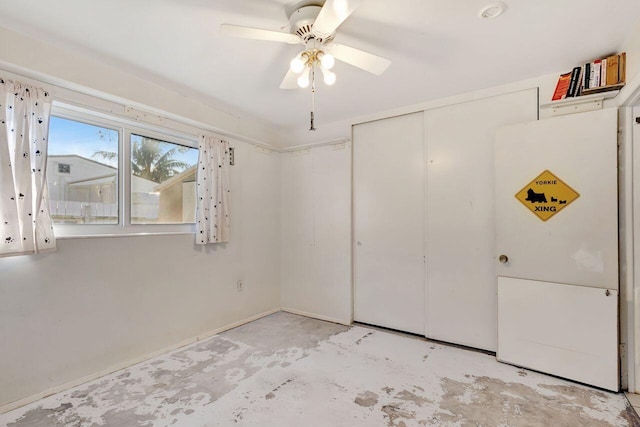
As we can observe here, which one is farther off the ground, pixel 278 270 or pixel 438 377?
pixel 278 270

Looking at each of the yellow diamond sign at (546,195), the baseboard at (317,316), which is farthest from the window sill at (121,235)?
the yellow diamond sign at (546,195)

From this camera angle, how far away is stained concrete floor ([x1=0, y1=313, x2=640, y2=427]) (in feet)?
5.84

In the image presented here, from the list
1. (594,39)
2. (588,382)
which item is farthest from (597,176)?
(588,382)

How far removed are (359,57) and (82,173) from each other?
2.32 meters

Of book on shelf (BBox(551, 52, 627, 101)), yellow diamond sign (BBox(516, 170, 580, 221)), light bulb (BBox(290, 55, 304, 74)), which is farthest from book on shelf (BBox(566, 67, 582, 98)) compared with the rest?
light bulb (BBox(290, 55, 304, 74))

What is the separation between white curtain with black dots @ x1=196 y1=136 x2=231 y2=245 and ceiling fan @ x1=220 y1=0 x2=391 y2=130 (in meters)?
1.58

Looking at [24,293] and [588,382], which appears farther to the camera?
[588,382]

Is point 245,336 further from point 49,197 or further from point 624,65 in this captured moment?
point 624,65

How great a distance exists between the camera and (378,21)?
1780 millimetres

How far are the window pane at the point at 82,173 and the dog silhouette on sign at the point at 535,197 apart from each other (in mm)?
3524

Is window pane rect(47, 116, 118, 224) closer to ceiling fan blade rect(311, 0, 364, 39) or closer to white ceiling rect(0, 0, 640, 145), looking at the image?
white ceiling rect(0, 0, 640, 145)

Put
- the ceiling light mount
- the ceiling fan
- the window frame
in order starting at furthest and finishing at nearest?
the window frame
the ceiling light mount
the ceiling fan

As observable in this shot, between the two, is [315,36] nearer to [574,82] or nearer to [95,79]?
[95,79]

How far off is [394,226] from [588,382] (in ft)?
6.32
